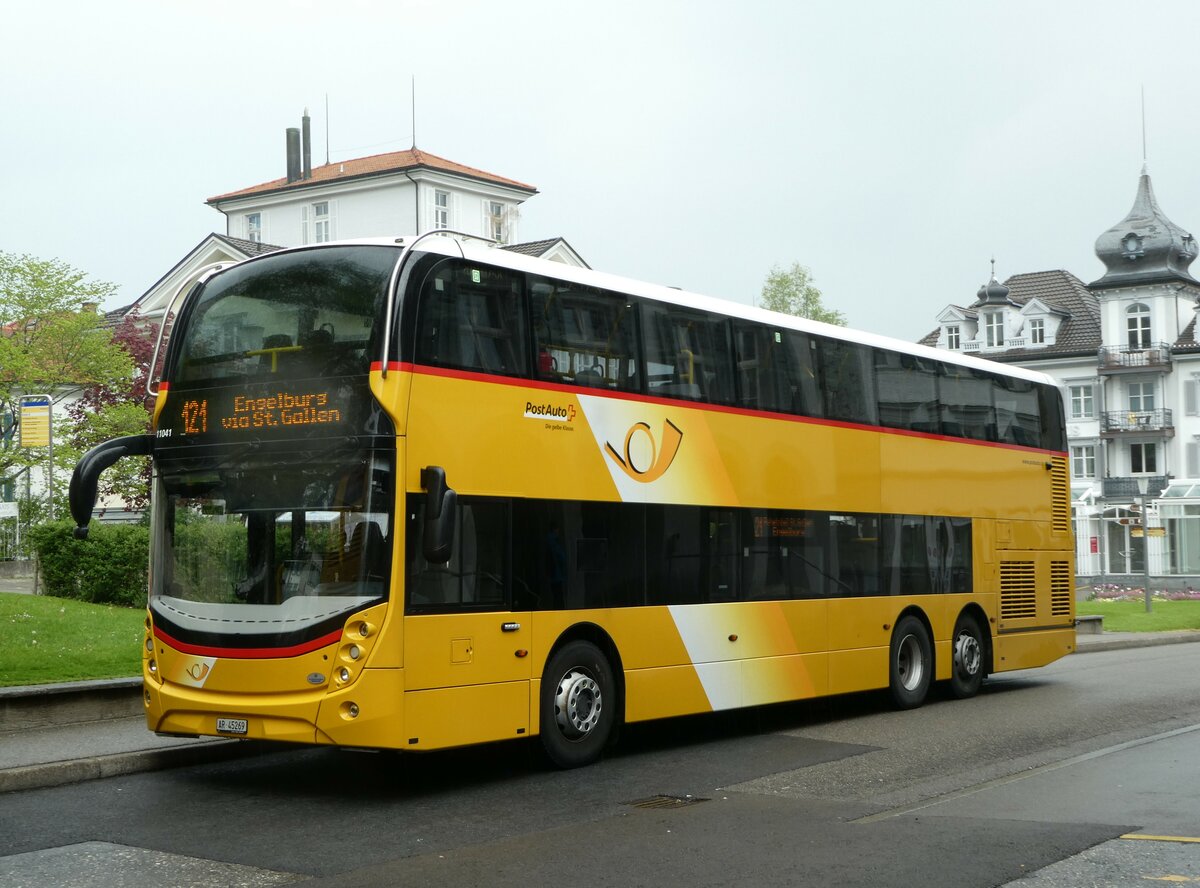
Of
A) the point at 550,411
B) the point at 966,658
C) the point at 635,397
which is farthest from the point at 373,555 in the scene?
the point at 966,658

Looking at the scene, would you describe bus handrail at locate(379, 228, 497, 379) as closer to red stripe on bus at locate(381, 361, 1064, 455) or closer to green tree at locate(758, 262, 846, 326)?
red stripe on bus at locate(381, 361, 1064, 455)

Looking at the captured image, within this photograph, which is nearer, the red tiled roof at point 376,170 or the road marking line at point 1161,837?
the road marking line at point 1161,837

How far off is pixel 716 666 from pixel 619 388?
2.84 m

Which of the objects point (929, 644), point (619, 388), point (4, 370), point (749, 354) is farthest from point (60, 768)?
point (4, 370)

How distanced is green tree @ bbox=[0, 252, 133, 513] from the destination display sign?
104 feet

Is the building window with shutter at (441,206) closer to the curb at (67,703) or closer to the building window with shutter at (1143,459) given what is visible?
the building window with shutter at (1143,459)

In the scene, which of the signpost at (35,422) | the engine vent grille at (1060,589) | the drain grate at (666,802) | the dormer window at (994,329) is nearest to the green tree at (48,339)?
the signpost at (35,422)

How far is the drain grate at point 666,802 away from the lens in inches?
410

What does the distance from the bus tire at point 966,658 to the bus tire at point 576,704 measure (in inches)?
272

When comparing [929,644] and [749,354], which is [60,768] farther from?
[929,644]

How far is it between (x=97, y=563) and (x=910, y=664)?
1154 centimetres

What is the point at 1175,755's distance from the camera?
12.7 meters

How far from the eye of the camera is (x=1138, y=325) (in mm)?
71938

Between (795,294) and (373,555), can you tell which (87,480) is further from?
(795,294)
